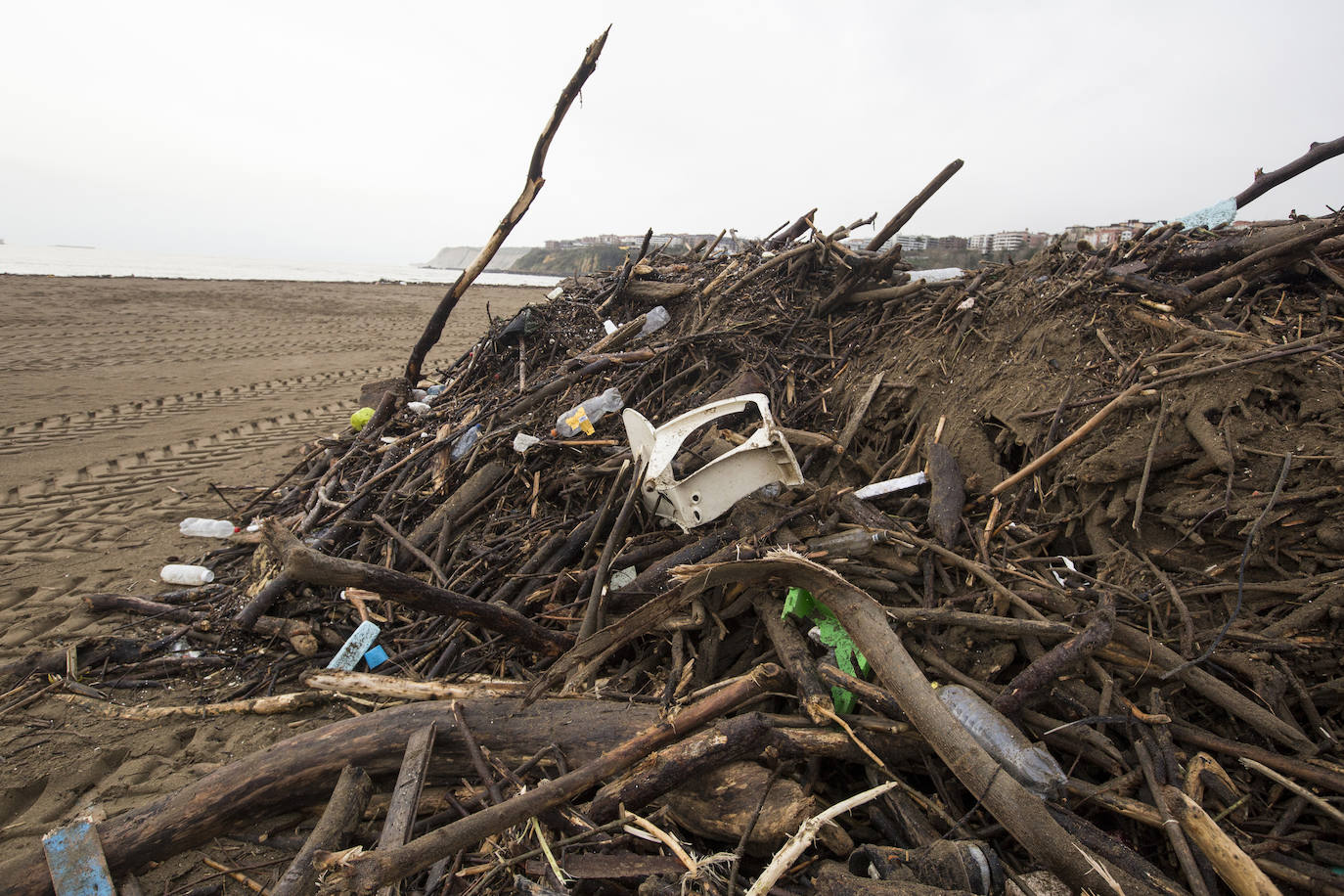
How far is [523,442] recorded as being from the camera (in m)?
4.00

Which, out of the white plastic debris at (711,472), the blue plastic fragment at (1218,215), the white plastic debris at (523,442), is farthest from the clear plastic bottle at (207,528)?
the blue plastic fragment at (1218,215)

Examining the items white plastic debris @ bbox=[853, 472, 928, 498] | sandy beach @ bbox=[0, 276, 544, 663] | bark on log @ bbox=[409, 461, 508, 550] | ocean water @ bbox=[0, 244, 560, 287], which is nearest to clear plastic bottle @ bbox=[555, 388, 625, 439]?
bark on log @ bbox=[409, 461, 508, 550]

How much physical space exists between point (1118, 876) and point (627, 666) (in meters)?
1.82

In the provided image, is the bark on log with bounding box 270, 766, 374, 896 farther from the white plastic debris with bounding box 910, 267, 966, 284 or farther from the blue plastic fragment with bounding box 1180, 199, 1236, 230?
the blue plastic fragment with bounding box 1180, 199, 1236, 230

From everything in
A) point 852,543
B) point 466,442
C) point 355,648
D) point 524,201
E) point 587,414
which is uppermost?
point 524,201

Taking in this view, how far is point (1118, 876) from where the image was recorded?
148 centimetres

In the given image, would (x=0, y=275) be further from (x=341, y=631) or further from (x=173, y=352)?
(x=341, y=631)

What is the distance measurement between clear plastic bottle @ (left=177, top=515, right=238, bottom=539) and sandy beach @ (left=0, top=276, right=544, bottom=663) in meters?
0.12

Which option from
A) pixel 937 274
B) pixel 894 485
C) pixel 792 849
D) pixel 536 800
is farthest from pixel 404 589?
pixel 937 274

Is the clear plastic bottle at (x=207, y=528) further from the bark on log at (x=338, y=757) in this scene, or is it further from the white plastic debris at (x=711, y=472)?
the white plastic debris at (x=711, y=472)

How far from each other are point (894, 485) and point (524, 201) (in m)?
4.21

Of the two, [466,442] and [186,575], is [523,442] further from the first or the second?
[186,575]

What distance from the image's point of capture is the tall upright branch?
4.71 metres

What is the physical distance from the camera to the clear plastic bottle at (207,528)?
473cm
